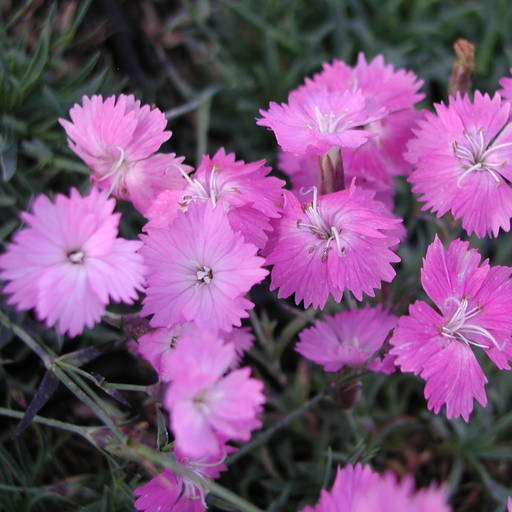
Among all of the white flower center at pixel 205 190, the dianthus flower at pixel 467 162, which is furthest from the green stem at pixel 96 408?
the dianthus flower at pixel 467 162

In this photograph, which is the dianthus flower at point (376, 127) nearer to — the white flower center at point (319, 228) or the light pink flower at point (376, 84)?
the light pink flower at point (376, 84)

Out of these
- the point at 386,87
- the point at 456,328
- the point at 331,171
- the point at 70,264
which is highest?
the point at 386,87

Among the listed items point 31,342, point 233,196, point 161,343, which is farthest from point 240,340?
point 31,342

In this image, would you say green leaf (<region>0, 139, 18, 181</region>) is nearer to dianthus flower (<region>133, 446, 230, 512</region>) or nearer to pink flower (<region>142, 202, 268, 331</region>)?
pink flower (<region>142, 202, 268, 331</region>)

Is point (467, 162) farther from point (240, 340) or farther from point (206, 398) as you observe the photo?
point (206, 398)

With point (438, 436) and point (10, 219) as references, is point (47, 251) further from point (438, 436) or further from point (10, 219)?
point (438, 436)

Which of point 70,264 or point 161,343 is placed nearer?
point 70,264
